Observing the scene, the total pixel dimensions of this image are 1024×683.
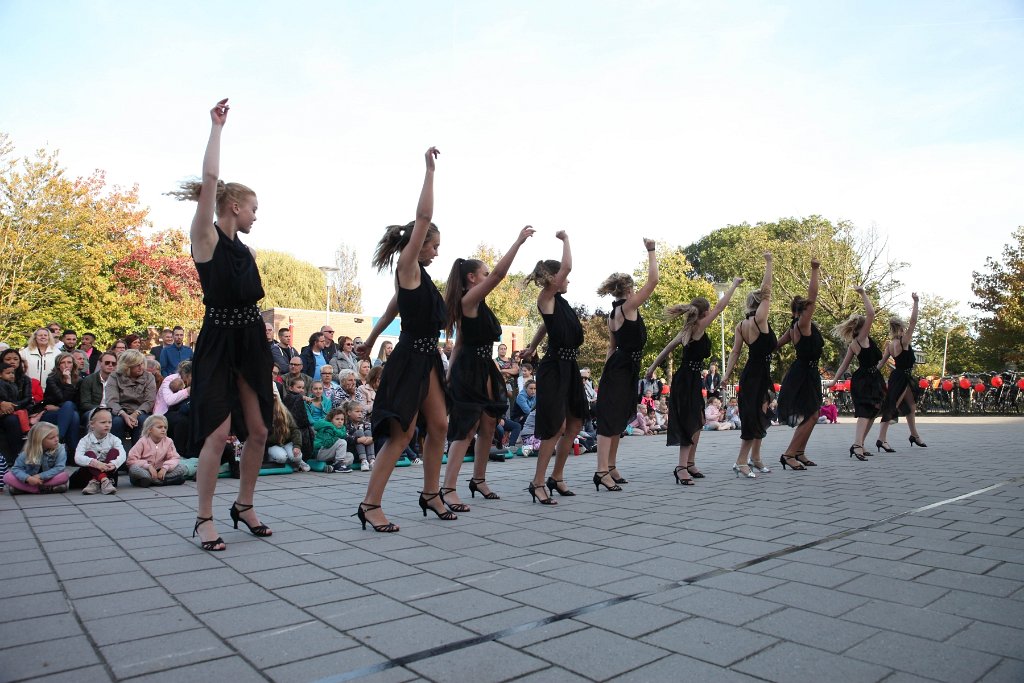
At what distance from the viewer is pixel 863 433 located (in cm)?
1001

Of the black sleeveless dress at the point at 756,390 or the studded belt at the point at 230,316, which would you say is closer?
the studded belt at the point at 230,316

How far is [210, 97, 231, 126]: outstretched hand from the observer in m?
4.08

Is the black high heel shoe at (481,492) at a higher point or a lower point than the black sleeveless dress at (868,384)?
lower

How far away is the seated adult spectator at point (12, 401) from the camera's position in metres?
7.70

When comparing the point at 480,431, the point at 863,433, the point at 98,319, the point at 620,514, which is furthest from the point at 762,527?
the point at 98,319

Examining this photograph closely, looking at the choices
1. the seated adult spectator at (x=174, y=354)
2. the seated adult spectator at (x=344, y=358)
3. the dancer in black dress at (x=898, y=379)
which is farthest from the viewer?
the seated adult spectator at (x=344, y=358)

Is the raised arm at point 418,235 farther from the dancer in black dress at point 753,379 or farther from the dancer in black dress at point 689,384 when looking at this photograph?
the dancer in black dress at point 753,379

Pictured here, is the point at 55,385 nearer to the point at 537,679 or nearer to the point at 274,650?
the point at 274,650

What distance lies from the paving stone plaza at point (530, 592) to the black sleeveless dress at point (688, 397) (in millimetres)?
1401

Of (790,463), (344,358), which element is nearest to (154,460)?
(344,358)

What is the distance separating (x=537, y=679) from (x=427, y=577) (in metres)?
1.36

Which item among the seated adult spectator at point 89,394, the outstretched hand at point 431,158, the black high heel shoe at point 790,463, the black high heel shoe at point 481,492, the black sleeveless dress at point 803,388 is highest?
the outstretched hand at point 431,158

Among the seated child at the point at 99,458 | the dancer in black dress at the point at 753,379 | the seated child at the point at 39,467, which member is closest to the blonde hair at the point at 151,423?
the seated child at the point at 99,458

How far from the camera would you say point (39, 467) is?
6816 millimetres
